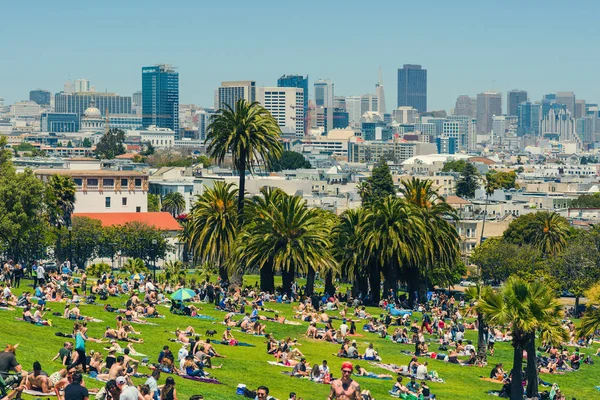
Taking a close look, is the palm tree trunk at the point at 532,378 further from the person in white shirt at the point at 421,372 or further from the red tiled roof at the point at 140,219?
the red tiled roof at the point at 140,219

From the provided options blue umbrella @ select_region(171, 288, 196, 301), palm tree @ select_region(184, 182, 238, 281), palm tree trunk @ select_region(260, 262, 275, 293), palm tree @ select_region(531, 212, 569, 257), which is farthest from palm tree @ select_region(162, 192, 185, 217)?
blue umbrella @ select_region(171, 288, 196, 301)

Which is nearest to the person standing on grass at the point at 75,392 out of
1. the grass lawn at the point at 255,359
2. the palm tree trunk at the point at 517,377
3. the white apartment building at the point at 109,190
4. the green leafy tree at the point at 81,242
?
the grass lawn at the point at 255,359

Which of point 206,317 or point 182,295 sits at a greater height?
point 182,295

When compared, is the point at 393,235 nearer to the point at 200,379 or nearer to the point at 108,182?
the point at 200,379

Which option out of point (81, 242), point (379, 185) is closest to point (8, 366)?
point (81, 242)

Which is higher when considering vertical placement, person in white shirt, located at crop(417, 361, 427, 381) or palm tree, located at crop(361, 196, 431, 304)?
palm tree, located at crop(361, 196, 431, 304)

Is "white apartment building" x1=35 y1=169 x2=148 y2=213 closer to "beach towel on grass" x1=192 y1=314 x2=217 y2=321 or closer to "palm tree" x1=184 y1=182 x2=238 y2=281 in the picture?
"palm tree" x1=184 y1=182 x2=238 y2=281

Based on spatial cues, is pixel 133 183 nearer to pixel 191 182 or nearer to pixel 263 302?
pixel 191 182
